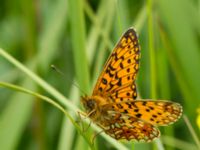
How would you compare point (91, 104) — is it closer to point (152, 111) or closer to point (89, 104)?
point (89, 104)

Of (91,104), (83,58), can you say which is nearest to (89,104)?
(91,104)

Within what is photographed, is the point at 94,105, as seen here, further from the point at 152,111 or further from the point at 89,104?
the point at 152,111

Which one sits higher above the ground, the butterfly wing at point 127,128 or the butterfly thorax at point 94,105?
the butterfly thorax at point 94,105

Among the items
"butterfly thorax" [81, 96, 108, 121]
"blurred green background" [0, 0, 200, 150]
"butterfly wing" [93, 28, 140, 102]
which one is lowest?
"butterfly thorax" [81, 96, 108, 121]

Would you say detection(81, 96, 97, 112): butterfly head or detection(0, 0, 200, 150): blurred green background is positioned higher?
detection(0, 0, 200, 150): blurred green background
